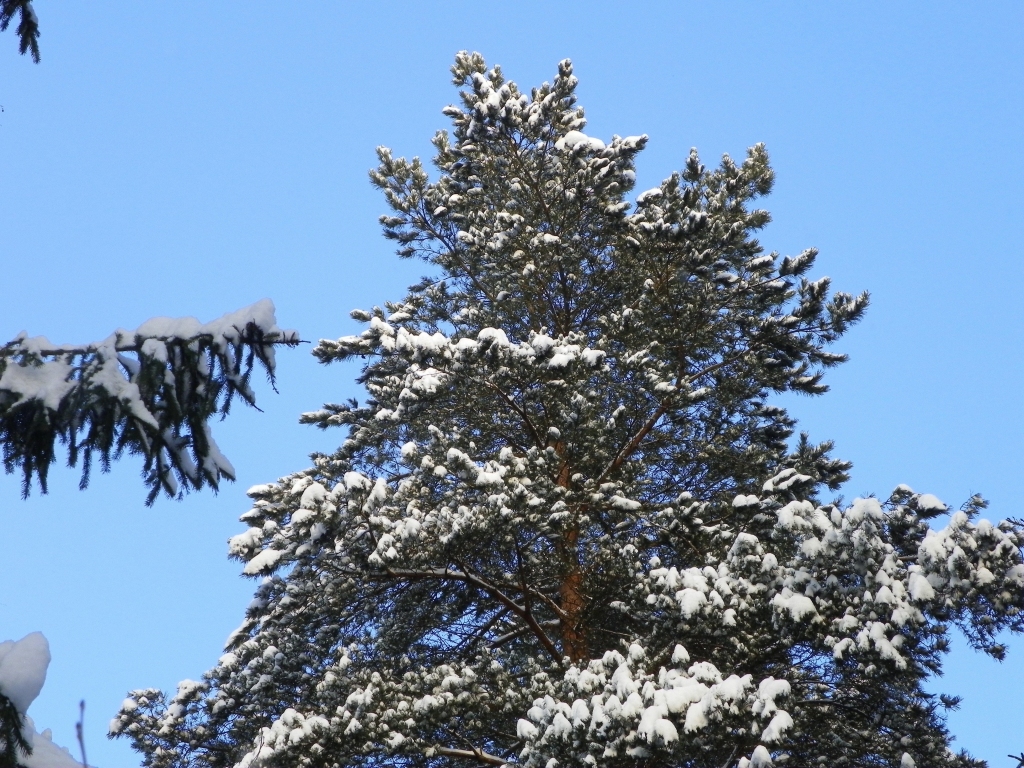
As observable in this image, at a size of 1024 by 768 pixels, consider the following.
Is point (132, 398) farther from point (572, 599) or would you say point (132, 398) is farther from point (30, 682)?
point (572, 599)

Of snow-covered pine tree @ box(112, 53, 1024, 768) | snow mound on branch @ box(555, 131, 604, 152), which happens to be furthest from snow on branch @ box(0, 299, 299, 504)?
snow mound on branch @ box(555, 131, 604, 152)

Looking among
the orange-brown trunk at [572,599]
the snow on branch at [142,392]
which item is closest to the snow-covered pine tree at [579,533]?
the orange-brown trunk at [572,599]

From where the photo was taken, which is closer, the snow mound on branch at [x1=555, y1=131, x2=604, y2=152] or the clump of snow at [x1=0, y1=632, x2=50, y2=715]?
the clump of snow at [x1=0, y1=632, x2=50, y2=715]

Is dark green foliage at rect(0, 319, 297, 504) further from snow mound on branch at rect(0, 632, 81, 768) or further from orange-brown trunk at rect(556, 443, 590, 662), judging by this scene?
orange-brown trunk at rect(556, 443, 590, 662)

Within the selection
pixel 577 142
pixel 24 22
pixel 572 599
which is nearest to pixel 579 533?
pixel 572 599

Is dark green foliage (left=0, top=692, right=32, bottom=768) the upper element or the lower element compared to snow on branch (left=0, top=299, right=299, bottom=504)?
lower

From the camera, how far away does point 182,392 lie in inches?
172

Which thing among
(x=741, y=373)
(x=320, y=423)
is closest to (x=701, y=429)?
(x=741, y=373)

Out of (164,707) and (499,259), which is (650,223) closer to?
(499,259)

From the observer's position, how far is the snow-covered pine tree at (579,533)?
26.9ft

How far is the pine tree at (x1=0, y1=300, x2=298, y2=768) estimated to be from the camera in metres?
4.17

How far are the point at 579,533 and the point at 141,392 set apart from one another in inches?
315

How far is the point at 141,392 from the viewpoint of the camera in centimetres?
429

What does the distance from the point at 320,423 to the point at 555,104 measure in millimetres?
5905
